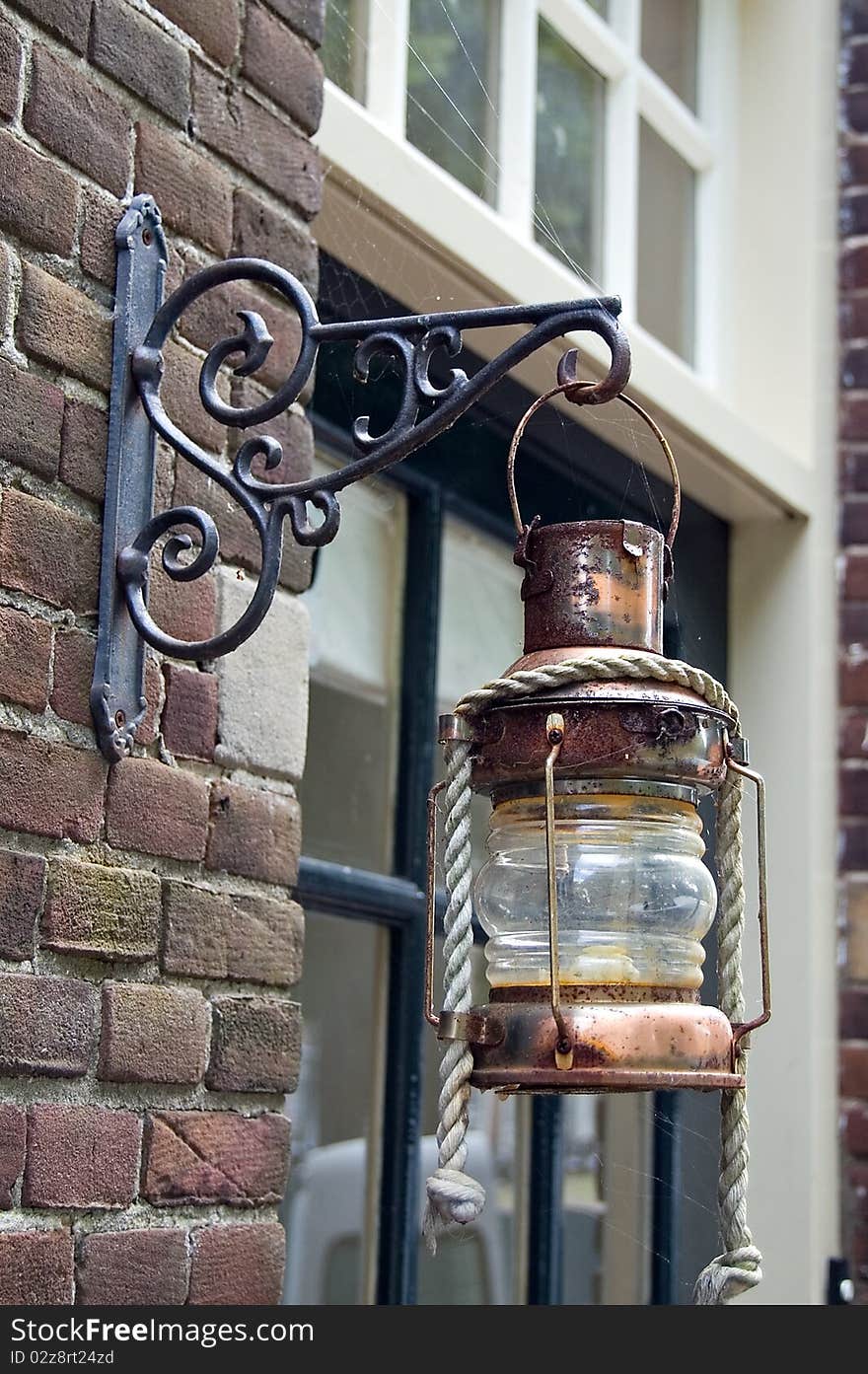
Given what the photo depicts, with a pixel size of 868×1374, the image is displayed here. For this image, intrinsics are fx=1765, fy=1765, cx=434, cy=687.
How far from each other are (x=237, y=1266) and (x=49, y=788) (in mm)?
492

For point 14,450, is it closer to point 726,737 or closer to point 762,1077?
point 726,737

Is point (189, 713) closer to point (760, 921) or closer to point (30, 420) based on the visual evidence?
point (30, 420)

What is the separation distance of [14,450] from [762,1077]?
6.65 feet

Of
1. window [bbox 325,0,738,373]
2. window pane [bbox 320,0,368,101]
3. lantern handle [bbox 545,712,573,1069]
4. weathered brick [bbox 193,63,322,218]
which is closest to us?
lantern handle [bbox 545,712,573,1069]

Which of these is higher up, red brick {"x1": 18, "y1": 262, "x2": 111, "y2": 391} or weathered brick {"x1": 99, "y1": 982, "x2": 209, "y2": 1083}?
red brick {"x1": 18, "y1": 262, "x2": 111, "y2": 391}

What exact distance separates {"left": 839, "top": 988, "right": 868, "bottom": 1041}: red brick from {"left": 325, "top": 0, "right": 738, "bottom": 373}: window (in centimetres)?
114

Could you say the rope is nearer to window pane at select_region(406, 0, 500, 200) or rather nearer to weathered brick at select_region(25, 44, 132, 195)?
weathered brick at select_region(25, 44, 132, 195)

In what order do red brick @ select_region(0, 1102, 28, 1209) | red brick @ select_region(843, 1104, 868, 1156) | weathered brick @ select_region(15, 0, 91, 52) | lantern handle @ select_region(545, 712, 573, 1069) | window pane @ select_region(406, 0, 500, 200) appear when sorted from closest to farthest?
lantern handle @ select_region(545, 712, 573, 1069) → red brick @ select_region(0, 1102, 28, 1209) → weathered brick @ select_region(15, 0, 91, 52) → window pane @ select_region(406, 0, 500, 200) → red brick @ select_region(843, 1104, 868, 1156)

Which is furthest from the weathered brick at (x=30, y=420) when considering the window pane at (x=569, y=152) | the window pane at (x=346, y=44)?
the window pane at (x=569, y=152)

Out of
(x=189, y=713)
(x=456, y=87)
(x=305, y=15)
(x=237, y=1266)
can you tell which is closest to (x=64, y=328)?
(x=189, y=713)

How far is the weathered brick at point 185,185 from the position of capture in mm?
1567

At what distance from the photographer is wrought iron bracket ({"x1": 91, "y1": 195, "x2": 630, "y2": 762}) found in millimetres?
1302

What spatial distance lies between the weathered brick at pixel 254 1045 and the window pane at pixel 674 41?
2.12m

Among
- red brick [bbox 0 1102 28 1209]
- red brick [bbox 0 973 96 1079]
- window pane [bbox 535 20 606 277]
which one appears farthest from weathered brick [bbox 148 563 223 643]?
window pane [bbox 535 20 606 277]
